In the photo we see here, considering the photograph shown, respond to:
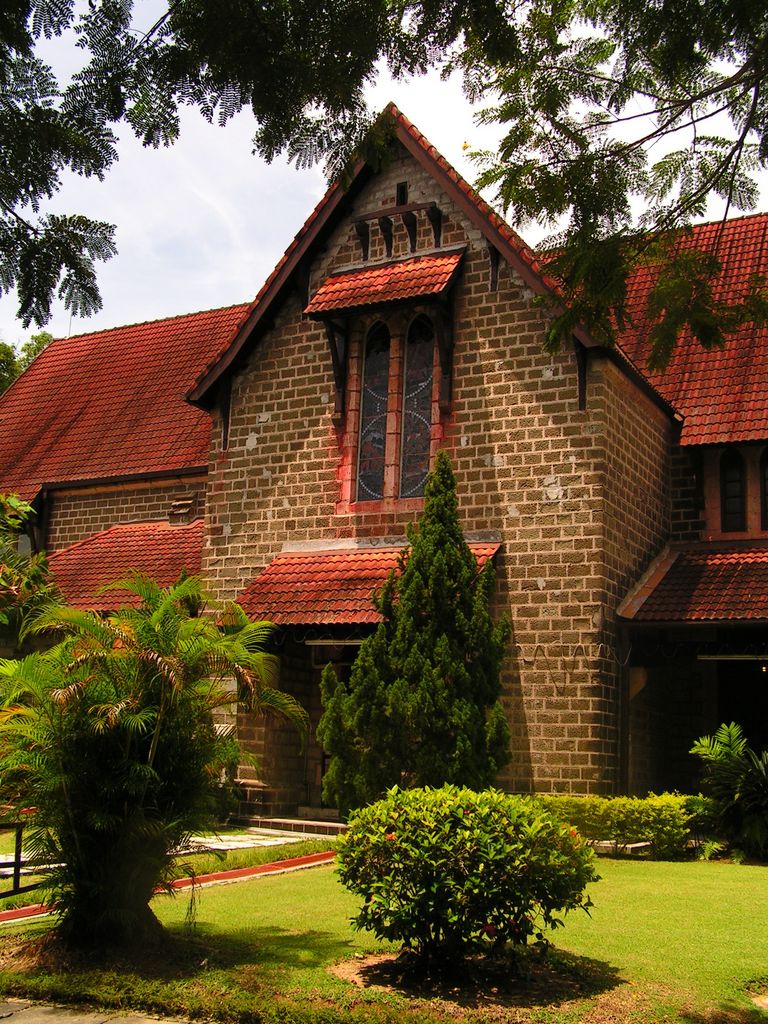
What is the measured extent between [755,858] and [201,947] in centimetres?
806

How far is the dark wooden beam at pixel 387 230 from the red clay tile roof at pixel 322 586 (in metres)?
4.68

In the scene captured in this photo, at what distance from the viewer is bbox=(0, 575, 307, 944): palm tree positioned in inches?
305

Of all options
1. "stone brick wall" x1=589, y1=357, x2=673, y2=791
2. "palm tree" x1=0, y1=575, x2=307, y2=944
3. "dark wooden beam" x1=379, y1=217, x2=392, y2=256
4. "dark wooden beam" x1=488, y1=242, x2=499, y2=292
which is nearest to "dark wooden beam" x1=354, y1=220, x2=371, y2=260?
"dark wooden beam" x1=379, y1=217, x2=392, y2=256

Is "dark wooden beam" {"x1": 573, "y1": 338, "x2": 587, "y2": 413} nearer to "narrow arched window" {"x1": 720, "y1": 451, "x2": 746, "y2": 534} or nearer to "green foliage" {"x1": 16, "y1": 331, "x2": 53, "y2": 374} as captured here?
"narrow arched window" {"x1": 720, "y1": 451, "x2": 746, "y2": 534}

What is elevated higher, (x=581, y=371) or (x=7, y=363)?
(x=7, y=363)

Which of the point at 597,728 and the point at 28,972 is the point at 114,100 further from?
the point at 597,728

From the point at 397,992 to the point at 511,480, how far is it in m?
10.1

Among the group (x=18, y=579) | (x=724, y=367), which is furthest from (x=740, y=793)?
(x=18, y=579)

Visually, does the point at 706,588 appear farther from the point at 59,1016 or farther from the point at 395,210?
the point at 59,1016

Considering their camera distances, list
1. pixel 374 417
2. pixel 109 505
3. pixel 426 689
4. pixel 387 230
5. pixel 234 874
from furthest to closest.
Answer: pixel 109 505, pixel 387 230, pixel 374 417, pixel 426 689, pixel 234 874

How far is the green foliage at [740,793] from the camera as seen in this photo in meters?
13.7

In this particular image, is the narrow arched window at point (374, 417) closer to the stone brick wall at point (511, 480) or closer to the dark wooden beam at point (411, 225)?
the stone brick wall at point (511, 480)

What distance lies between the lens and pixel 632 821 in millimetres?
13805

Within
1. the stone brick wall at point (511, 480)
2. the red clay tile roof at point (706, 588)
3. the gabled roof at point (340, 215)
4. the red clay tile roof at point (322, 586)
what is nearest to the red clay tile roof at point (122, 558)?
the stone brick wall at point (511, 480)
